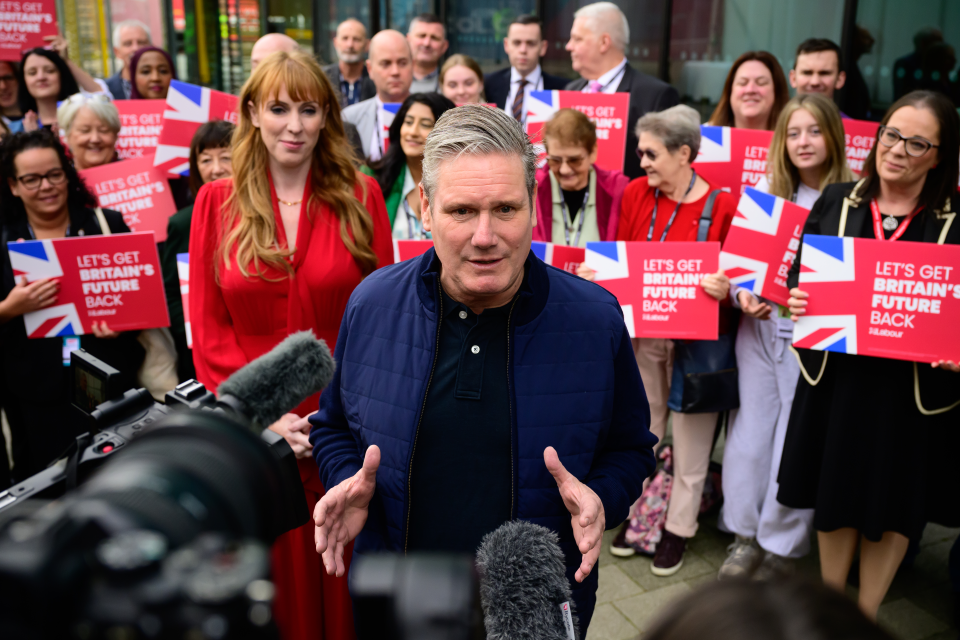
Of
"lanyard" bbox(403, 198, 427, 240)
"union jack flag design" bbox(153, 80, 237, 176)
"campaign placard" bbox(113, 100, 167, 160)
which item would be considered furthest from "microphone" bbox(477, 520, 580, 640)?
"campaign placard" bbox(113, 100, 167, 160)

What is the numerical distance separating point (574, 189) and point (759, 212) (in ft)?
3.48

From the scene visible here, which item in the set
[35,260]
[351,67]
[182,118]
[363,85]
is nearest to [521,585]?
[35,260]

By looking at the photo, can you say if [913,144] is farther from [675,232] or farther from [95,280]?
[95,280]

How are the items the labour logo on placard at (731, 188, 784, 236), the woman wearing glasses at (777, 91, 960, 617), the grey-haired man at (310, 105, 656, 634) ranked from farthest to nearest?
the labour logo on placard at (731, 188, 784, 236) → the woman wearing glasses at (777, 91, 960, 617) → the grey-haired man at (310, 105, 656, 634)

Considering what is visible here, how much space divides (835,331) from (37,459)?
4.01 meters

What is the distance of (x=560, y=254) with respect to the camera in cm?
417

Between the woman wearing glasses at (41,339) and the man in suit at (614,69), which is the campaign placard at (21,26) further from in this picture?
the man in suit at (614,69)

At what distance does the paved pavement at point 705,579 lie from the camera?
150 inches

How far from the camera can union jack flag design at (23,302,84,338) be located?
12.4ft

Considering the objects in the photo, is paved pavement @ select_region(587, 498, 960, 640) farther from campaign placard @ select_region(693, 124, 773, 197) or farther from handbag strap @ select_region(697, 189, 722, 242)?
campaign placard @ select_region(693, 124, 773, 197)

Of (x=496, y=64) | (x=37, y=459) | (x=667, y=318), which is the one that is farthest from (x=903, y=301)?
(x=496, y=64)

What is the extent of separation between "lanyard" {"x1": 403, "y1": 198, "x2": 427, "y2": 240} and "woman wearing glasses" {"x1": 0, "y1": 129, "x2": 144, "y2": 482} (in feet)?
5.24

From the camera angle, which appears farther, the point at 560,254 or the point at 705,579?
the point at 560,254

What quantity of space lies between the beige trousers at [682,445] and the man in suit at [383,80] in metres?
2.66
